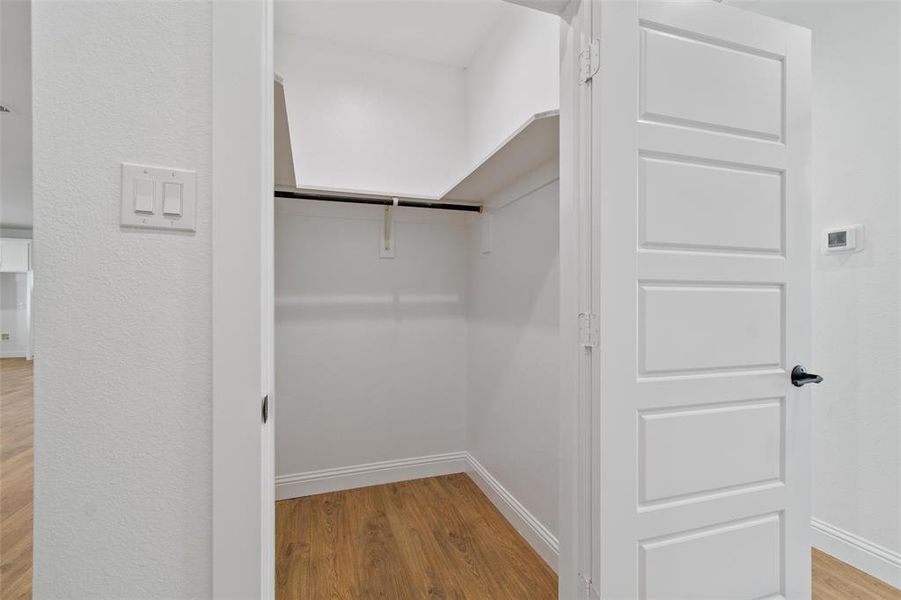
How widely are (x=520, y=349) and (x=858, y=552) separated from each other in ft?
5.34

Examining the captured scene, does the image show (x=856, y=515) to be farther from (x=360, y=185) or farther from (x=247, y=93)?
(x=360, y=185)

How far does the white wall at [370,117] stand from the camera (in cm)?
252

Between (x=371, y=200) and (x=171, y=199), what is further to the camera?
(x=371, y=200)

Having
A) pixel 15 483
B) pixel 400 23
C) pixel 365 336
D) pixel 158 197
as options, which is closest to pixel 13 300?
pixel 15 483

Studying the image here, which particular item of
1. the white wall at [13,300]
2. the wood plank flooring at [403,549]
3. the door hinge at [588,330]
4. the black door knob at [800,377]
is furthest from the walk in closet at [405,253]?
the white wall at [13,300]

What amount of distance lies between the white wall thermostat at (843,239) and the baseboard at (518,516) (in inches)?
69.3

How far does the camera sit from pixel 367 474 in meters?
2.56

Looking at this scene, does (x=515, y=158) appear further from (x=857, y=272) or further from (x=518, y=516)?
(x=518, y=516)

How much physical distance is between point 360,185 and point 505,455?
187 centimetres

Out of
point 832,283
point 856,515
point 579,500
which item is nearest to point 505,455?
point 579,500

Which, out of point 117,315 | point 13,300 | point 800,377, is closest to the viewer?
point 117,315

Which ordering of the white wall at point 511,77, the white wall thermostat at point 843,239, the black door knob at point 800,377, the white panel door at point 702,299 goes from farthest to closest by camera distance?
the white wall at point 511,77 < the white wall thermostat at point 843,239 < the black door knob at point 800,377 < the white panel door at point 702,299

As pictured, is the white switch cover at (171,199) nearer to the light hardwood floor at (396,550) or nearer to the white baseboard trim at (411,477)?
the light hardwood floor at (396,550)

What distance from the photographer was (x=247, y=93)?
0.79 meters
